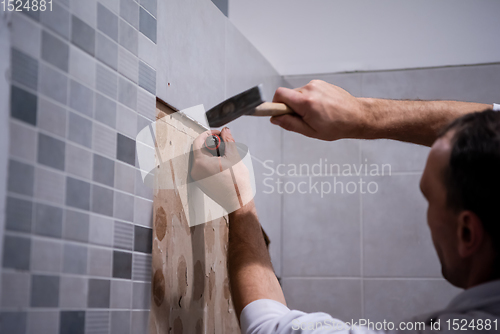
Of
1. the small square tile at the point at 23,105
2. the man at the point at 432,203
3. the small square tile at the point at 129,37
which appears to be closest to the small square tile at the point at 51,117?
the small square tile at the point at 23,105

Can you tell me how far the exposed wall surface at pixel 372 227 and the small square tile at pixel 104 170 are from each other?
1189 mm

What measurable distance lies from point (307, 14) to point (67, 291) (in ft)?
4.61

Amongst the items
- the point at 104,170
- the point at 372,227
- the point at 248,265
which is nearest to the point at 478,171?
the point at 248,265

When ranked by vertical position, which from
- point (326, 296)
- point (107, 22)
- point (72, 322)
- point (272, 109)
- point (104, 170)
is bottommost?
point (326, 296)

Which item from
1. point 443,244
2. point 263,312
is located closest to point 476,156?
point 443,244

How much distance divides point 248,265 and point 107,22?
1.65 feet

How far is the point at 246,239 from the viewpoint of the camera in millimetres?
912

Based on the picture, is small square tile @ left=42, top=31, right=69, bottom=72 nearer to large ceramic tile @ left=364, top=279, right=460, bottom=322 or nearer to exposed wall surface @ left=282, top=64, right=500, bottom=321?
exposed wall surface @ left=282, top=64, right=500, bottom=321

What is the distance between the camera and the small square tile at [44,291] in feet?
1.80

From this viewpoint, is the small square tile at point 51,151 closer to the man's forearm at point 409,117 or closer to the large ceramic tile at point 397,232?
the man's forearm at point 409,117

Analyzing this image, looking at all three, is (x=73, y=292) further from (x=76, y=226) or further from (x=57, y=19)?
(x=57, y=19)

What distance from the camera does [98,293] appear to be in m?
0.67

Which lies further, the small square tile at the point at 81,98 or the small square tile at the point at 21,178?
the small square tile at the point at 81,98

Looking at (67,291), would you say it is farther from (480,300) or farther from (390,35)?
(390,35)
